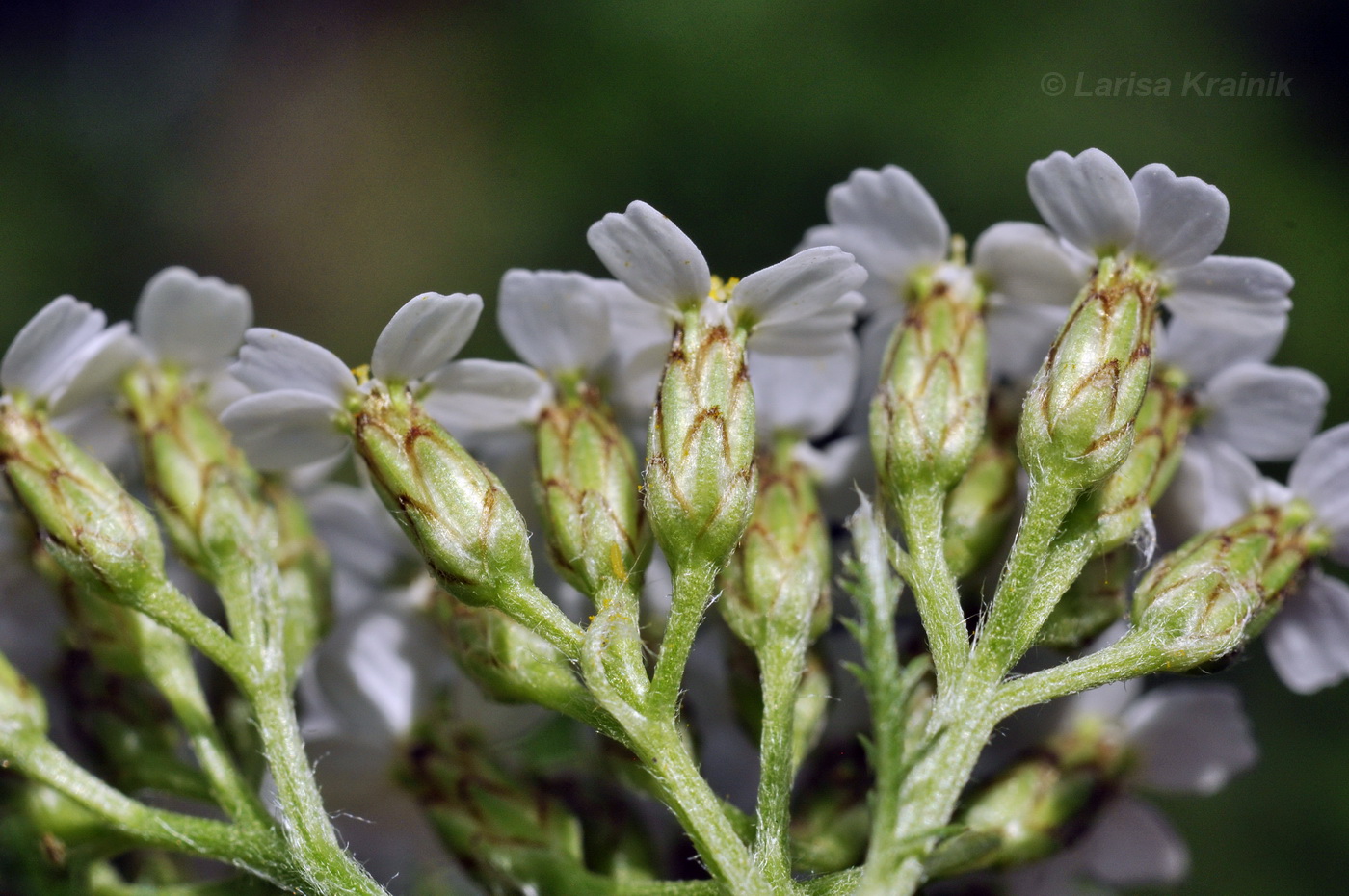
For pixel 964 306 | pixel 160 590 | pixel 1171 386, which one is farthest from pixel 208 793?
pixel 1171 386

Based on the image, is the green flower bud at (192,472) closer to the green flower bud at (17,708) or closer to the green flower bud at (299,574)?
the green flower bud at (299,574)

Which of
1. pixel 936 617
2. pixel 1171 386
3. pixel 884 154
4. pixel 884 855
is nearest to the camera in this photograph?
pixel 884 855

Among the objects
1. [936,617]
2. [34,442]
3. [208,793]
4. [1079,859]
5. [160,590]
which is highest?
[34,442]

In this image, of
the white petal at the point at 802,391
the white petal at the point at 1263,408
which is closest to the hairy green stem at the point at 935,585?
the white petal at the point at 802,391

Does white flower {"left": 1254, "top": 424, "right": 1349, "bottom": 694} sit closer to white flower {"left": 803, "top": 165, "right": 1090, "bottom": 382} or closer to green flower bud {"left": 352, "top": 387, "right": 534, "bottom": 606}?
white flower {"left": 803, "top": 165, "right": 1090, "bottom": 382}

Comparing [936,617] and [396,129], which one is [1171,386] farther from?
[396,129]

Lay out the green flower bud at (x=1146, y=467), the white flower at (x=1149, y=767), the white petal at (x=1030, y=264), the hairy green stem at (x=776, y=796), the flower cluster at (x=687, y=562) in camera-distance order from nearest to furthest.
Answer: the hairy green stem at (x=776, y=796)
the flower cluster at (x=687, y=562)
the green flower bud at (x=1146, y=467)
the white petal at (x=1030, y=264)
the white flower at (x=1149, y=767)

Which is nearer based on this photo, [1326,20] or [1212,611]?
[1212,611]
